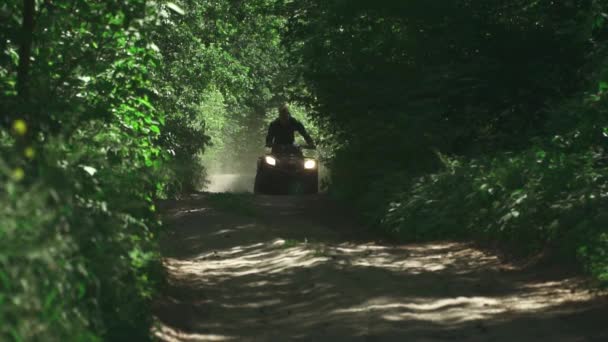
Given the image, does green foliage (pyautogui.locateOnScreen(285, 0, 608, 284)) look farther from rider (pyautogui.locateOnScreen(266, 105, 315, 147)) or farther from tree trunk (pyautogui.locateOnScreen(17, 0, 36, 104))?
tree trunk (pyautogui.locateOnScreen(17, 0, 36, 104))

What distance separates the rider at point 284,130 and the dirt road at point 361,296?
866 centimetres

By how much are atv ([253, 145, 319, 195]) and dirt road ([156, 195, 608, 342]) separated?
29.2 ft

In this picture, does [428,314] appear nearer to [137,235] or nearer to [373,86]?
[137,235]

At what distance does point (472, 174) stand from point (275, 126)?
9.24 m

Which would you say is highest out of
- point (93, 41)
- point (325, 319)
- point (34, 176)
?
point (93, 41)

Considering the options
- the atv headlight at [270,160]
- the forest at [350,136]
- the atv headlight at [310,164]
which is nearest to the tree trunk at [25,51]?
the forest at [350,136]

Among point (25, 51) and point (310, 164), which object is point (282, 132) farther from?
point (25, 51)

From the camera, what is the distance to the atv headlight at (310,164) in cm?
2419

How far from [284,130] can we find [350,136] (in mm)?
3710

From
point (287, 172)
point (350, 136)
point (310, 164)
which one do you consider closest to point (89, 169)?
point (350, 136)

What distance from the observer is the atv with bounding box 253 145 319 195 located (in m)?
24.0

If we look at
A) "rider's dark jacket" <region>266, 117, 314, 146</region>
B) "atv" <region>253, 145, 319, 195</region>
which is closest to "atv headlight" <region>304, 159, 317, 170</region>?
"atv" <region>253, 145, 319, 195</region>

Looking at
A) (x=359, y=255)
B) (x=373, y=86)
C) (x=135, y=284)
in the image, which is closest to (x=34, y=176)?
(x=135, y=284)

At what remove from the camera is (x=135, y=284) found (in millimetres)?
7016
